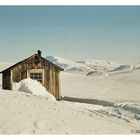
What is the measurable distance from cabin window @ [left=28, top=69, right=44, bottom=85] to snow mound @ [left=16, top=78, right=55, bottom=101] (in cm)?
35

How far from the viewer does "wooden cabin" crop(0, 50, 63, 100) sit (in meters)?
18.7

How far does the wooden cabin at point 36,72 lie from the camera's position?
61.5 feet

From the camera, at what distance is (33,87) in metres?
17.7

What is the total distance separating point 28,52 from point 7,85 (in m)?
2.39

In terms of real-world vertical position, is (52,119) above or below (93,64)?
below

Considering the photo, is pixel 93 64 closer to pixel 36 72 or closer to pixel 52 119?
pixel 36 72

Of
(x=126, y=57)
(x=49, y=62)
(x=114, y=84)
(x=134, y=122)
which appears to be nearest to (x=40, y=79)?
(x=49, y=62)

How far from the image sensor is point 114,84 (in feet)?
106

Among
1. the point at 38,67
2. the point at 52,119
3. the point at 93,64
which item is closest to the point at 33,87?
the point at 38,67

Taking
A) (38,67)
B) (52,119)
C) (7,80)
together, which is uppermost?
(38,67)

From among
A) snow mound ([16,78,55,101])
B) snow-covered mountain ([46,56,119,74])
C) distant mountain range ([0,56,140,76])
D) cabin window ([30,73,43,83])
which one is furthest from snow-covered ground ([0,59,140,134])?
distant mountain range ([0,56,140,76])

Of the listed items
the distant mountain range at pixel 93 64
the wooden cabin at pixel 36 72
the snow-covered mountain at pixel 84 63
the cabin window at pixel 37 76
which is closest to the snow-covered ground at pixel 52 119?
the cabin window at pixel 37 76

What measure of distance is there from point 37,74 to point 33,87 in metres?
1.15

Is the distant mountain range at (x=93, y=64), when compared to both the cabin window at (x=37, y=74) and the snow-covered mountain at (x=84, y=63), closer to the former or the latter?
the snow-covered mountain at (x=84, y=63)
